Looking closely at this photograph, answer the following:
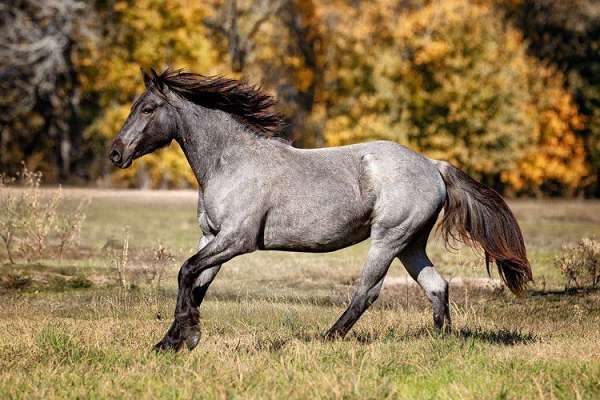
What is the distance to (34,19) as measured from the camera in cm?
4444

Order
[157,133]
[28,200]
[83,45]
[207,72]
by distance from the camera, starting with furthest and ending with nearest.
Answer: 1. [83,45]
2. [207,72]
3. [28,200]
4. [157,133]

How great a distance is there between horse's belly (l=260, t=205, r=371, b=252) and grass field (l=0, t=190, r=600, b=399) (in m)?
0.90

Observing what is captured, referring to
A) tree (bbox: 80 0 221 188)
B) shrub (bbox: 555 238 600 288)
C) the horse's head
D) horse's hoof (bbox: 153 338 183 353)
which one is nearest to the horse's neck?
the horse's head

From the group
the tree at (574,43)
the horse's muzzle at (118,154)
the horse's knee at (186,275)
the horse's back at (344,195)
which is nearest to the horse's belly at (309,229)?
the horse's back at (344,195)

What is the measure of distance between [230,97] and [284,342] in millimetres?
2355

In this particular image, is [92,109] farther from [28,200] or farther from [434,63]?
[28,200]

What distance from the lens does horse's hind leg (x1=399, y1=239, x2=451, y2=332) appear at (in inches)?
362

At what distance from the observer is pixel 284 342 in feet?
28.1

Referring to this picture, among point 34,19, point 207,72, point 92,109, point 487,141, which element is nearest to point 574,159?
point 487,141

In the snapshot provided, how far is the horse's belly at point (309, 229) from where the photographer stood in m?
8.54

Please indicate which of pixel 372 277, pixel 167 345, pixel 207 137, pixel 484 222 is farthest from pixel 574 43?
pixel 167 345

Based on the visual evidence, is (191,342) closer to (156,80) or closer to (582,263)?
(156,80)

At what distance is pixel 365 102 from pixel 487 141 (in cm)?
623

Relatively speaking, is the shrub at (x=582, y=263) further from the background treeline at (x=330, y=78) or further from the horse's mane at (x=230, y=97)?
the background treeline at (x=330, y=78)
